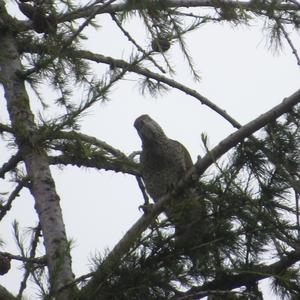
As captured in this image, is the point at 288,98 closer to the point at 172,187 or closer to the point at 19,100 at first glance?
the point at 172,187

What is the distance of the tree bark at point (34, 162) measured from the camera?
14.1 ft

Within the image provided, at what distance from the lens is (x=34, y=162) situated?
4.70 m

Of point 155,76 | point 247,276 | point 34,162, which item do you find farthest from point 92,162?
point 247,276

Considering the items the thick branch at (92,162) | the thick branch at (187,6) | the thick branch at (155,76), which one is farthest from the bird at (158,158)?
the thick branch at (187,6)

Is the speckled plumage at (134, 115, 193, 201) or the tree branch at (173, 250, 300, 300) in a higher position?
the speckled plumage at (134, 115, 193, 201)

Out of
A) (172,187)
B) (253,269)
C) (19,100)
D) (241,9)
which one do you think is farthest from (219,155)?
(19,100)

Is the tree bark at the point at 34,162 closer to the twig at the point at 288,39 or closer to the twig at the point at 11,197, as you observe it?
the twig at the point at 11,197

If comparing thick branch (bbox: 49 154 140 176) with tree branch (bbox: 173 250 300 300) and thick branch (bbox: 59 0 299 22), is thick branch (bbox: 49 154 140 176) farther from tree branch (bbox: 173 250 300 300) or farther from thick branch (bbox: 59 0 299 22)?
tree branch (bbox: 173 250 300 300)

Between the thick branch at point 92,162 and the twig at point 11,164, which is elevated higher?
the twig at point 11,164

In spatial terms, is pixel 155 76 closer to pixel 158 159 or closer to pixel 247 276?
pixel 158 159

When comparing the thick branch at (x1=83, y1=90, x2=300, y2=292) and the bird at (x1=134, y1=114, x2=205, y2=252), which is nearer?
the thick branch at (x1=83, y1=90, x2=300, y2=292)

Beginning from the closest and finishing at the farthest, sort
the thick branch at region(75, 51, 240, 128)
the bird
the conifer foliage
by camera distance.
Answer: the conifer foliage
the thick branch at region(75, 51, 240, 128)
the bird

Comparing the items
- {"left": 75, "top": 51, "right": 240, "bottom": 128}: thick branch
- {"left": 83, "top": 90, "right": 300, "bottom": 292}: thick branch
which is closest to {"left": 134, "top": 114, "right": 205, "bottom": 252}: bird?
{"left": 75, "top": 51, "right": 240, "bottom": 128}: thick branch

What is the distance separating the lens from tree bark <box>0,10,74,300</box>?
431cm
